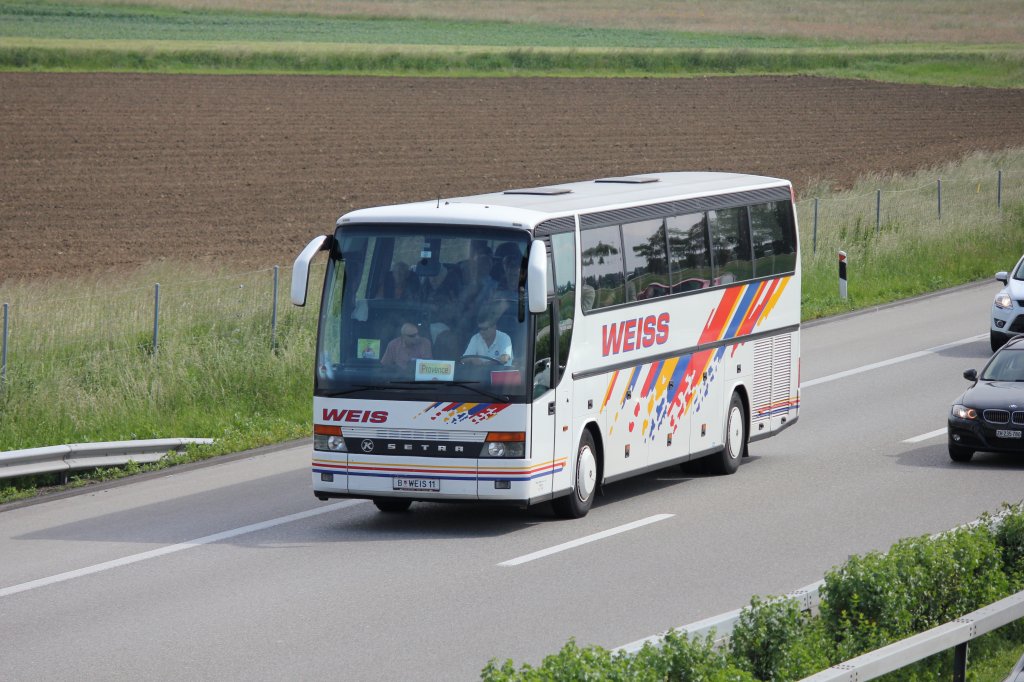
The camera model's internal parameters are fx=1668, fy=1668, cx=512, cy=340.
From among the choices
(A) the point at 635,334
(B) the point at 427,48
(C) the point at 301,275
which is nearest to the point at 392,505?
(C) the point at 301,275

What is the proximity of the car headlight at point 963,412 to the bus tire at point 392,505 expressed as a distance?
619 centimetres

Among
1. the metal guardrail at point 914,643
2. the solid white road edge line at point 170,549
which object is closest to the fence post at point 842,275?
the solid white road edge line at point 170,549

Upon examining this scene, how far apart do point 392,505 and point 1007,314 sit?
12.9 m

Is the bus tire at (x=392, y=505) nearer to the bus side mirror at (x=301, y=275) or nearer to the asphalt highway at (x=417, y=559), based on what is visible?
the asphalt highway at (x=417, y=559)

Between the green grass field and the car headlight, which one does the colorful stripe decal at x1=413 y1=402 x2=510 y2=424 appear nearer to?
the car headlight

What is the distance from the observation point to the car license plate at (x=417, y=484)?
1463 cm

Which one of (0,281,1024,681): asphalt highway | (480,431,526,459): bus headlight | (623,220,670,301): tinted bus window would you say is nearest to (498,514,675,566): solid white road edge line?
(0,281,1024,681): asphalt highway

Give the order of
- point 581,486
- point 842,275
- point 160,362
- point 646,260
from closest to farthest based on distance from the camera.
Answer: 1. point 581,486
2. point 646,260
3. point 160,362
4. point 842,275

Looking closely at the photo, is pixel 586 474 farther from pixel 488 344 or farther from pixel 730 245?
pixel 730 245

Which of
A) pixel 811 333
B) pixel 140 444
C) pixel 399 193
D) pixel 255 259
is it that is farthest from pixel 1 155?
pixel 140 444

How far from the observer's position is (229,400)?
2111 centimetres

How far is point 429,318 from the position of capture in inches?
576

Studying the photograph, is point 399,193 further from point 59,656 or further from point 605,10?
point 605,10

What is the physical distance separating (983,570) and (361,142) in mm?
46908
